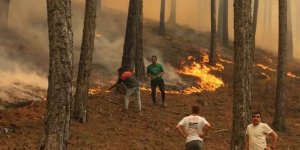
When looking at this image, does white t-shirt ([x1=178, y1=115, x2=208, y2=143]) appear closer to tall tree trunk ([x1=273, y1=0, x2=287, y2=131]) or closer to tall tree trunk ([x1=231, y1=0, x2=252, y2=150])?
tall tree trunk ([x1=231, y1=0, x2=252, y2=150])

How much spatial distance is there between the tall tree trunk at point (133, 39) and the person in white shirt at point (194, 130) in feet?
25.5

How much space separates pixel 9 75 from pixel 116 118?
5300 millimetres

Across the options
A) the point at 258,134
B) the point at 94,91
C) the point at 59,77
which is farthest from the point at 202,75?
the point at 59,77

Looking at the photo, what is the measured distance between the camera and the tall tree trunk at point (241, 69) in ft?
32.0

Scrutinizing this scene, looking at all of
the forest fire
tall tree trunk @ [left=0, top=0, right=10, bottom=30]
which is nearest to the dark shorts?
the forest fire

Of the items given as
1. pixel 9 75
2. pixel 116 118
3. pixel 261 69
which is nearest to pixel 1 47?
pixel 9 75

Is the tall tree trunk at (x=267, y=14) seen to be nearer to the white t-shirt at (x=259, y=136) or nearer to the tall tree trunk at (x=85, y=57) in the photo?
the tall tree trunk at (x=85, y=57)

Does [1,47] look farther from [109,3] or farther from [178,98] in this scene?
[109,3]

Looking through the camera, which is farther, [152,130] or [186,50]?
[186,50]

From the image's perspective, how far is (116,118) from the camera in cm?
1355

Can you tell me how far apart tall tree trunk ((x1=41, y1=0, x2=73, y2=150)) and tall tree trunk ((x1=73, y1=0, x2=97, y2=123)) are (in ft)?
16.9

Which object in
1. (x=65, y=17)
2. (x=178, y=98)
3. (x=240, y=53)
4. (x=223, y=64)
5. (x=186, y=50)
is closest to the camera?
(x=65, y=17)

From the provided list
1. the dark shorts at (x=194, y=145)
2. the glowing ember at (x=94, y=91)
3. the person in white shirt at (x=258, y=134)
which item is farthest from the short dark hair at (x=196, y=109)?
the glowing ember at (x=94, y=91)

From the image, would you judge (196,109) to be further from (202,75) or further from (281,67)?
(202,75)
